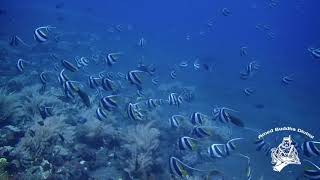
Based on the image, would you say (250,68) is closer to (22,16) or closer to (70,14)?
(22,16)

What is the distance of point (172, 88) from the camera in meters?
22.0

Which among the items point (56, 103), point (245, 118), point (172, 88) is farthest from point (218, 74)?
point (56, 103)

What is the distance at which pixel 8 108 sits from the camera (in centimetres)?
1000

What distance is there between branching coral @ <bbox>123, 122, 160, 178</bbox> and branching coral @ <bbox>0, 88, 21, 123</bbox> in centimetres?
313

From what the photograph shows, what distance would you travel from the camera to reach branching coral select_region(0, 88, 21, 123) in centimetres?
979

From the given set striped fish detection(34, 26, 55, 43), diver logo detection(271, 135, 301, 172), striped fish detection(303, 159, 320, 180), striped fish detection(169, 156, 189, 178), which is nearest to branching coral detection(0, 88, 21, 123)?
striped fish detection(34, 26, 55, 43)

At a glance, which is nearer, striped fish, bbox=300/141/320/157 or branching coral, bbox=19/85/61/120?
striped fish, bbox=300/141/320/157

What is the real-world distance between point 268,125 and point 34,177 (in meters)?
13.8

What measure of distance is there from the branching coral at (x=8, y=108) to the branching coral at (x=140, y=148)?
313cm

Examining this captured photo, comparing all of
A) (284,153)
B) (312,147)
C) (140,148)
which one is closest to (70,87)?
(140,148)

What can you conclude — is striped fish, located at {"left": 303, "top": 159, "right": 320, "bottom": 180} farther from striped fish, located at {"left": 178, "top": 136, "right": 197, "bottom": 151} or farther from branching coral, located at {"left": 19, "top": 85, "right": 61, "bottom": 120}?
branching coral, located at {"left": 19, "top": 85, "right": 61, "bottom": 120}

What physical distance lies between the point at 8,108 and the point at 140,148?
12.4 ft

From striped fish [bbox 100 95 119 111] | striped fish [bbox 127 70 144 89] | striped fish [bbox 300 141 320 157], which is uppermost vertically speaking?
striped fish [bbox 300 141 320 157]

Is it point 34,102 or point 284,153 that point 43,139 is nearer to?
point 34,102
